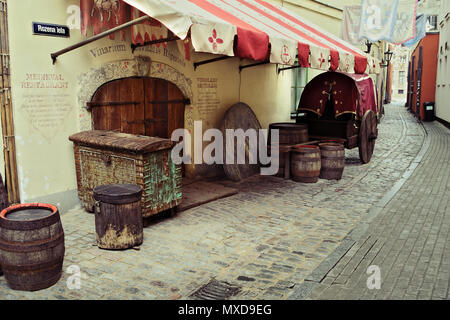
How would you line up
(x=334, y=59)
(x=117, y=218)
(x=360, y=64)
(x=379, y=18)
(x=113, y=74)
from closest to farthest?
(x=117, y=218) < (x=113, y=74) < (x=334, y=59) < (x=360, y=64) < (x=379, y=18)

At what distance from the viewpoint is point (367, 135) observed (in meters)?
9.96

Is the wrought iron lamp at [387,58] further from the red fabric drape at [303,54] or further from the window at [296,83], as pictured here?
the red fabric drape at [303,54]

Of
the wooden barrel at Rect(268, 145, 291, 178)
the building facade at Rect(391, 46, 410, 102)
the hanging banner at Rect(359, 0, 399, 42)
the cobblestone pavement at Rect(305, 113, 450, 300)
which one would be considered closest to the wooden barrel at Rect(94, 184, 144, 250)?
the cobblestone pavement at Rect(305, 113, 450, 300)

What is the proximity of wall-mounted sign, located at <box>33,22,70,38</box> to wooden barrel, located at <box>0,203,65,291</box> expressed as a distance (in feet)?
8.84

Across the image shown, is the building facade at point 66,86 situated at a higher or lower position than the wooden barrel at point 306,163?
higher

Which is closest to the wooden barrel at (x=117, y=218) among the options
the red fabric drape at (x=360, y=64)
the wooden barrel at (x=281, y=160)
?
the wooden barrel at (x=281, y=160)

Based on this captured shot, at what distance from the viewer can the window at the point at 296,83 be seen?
11.7 m

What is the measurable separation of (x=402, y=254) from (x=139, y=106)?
14.9 ft

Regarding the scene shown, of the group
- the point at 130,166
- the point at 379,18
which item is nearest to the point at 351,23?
the point at 379,18

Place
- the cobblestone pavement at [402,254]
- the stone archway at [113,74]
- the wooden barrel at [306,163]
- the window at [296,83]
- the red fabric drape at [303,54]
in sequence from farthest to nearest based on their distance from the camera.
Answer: the window at [296,83]
the wooden barrel at [306,163]
the red fabric drape at [303,54]
the stone archway at [113,74]
the cobblestone pavement at [402,254]

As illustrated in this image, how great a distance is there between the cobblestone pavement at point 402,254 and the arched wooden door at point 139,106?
387 cm

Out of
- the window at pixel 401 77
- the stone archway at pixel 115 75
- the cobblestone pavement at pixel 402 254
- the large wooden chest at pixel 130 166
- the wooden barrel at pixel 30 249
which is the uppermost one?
the window at pixel 401 77

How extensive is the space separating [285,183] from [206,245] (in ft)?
11.8

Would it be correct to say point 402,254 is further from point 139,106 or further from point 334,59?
point 139,106
